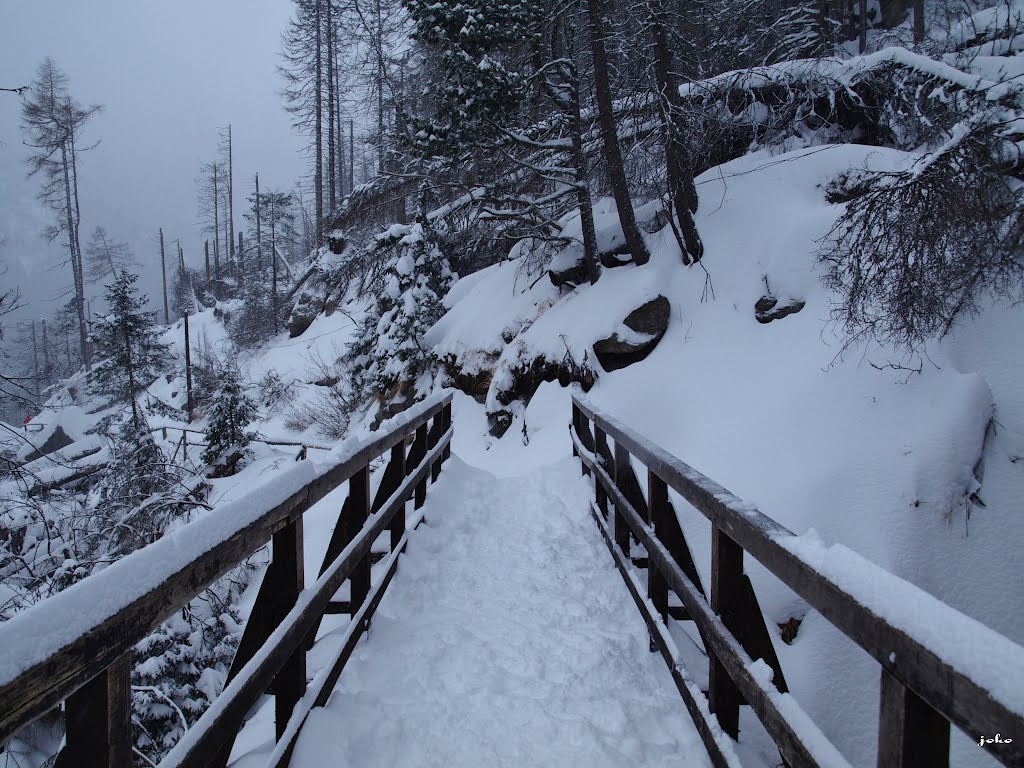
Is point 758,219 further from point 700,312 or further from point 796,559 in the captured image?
point 796,559

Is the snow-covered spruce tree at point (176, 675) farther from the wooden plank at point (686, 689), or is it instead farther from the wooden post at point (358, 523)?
the wooden plank at point (686, 689)

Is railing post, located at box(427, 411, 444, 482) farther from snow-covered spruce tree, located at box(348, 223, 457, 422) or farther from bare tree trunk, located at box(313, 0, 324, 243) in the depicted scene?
bare tree trunk, located at box(313, 0, 324, 243)

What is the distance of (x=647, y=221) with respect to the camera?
1120 centimetres

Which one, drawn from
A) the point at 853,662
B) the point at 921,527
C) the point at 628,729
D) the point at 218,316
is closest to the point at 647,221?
the point at 921,527

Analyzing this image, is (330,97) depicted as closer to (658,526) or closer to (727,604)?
(658,526)

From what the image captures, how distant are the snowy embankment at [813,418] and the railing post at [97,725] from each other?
172 centimetres

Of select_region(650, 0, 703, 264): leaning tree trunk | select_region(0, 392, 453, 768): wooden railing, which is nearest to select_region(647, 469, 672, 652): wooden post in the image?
select_region(0, 392, 453, 768): wooden railing

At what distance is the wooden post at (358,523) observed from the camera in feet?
9.34

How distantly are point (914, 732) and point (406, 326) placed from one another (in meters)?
A: 13.5

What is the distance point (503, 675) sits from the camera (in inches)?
108

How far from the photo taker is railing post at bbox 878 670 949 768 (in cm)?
109

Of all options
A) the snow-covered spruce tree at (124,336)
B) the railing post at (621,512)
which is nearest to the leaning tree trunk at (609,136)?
the railing post at (621,512)

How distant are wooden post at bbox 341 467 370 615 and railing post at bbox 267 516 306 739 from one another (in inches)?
26.0

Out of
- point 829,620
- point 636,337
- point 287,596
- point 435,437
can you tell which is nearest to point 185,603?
point 287,596
